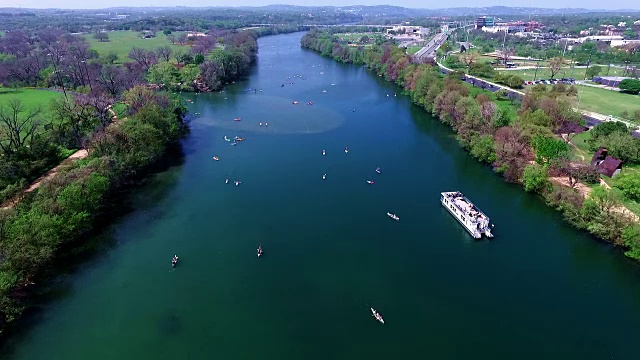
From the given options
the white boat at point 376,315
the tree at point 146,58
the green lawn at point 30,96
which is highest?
the tree at point 146,58

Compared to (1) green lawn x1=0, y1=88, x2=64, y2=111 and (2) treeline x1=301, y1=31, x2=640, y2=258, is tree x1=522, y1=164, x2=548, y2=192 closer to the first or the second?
(2) treeline x1=301, y1=31, x2=640, y2=258

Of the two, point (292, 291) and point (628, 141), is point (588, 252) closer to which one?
point (628, 141)

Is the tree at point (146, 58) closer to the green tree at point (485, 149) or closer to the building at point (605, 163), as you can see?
the green tree at point (485, 149)

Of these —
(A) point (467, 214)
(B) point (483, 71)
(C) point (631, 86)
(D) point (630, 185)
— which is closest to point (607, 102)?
(C) point (631, 86)

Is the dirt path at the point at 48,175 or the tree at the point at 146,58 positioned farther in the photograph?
the tree at the point at 146,58

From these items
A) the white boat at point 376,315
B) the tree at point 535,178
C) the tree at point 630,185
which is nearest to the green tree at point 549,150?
the tree at point 535,178

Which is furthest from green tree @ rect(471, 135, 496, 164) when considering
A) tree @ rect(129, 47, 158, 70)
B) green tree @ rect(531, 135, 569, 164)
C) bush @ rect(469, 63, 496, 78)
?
tree @ rect(129, 47, 158, 70)
